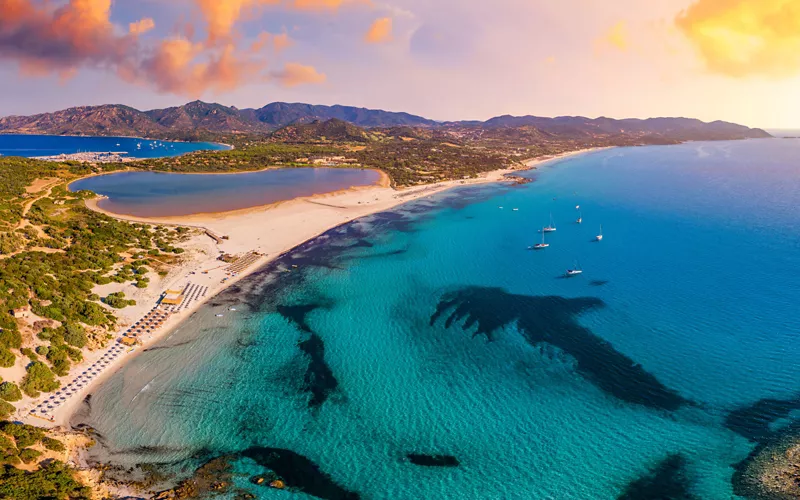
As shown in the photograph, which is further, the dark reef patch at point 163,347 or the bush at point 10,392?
the dark reef patch at point 163,347

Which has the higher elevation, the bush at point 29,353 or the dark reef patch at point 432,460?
the bush at point 29,353

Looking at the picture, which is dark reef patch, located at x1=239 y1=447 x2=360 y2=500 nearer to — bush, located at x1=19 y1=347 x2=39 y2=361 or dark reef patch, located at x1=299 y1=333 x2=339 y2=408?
dark reef patch, located at x1=299 y1=333 x2=339 y2=408

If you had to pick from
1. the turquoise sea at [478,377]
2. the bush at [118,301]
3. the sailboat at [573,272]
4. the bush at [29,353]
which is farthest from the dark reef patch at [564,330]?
the bush at [29,353]

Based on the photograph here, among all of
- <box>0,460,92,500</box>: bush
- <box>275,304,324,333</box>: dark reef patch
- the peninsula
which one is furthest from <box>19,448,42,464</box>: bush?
<box>275,304,324,333</box>: dark reef patch

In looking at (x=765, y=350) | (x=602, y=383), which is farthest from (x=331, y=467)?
(x=765, y=350)

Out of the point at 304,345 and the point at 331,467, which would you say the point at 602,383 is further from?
the point at 304,345

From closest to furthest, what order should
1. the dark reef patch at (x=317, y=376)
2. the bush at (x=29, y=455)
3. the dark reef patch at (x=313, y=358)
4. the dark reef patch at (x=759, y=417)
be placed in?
the bush at (x=29, y=455), the dark reef patch at (x=759, y=417), the dark reef patch at (x=317, y=376), the dark reef patch at (x=313, y=358)

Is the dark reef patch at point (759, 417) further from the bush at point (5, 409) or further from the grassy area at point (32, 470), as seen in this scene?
the bush at point (5, 409)

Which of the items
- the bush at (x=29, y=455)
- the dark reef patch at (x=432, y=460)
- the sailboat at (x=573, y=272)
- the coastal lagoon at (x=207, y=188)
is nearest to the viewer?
the bush at (x=29, y=455)
